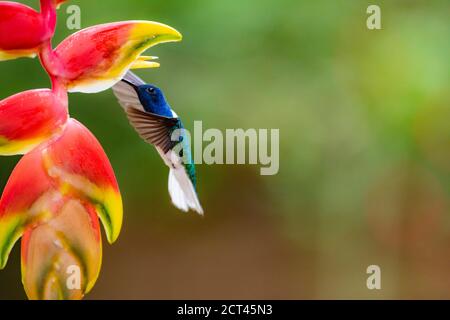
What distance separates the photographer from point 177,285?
5.01 ft

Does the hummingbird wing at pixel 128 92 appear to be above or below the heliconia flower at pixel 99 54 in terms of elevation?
below

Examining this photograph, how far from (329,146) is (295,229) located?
0.21m

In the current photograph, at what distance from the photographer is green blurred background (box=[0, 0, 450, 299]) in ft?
4.92

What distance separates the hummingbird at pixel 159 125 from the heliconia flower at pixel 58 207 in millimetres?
109

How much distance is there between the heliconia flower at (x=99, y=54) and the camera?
4.60 ft

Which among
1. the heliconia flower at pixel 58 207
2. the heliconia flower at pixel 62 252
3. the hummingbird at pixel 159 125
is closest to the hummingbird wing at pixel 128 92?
the hummingbird at pixel 159 125

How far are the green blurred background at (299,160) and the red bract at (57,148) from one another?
0.07m

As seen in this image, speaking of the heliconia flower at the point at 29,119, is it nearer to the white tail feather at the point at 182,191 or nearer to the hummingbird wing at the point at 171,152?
the hummingbird wing at the point at 171,152

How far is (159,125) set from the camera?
4.82ft

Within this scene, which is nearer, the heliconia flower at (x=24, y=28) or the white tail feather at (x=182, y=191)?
the heliconia flower at (x=24, y=28)

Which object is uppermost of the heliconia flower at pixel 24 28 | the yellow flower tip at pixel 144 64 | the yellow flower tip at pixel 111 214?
the heliconia flower at pixel 24 28

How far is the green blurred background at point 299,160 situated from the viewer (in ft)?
4.92

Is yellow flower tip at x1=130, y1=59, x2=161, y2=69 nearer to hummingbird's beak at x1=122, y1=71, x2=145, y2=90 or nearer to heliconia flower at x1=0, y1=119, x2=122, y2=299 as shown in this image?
hummingbird's beak at x1=122, y1=71, x2=145, y2=90

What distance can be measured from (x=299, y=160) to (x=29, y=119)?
24.2 inches
